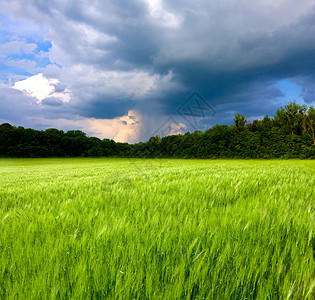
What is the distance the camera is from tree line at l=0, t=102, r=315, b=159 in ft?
99.3

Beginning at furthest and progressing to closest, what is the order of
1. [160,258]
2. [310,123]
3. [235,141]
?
[235,141] → [310,123] → [160,258]

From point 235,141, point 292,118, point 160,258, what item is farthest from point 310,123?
point 160,258

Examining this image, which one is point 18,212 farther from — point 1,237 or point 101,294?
point 101,294

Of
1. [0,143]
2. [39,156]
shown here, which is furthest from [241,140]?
[0,143]

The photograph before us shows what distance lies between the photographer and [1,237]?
67.8 inches

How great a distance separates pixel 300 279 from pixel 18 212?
3.04 m

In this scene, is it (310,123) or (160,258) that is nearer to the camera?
(160,258)

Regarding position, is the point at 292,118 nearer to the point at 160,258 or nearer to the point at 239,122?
the point at 239,122

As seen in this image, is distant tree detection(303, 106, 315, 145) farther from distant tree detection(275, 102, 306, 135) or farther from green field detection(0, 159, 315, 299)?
green field detection(0, 159, 315, 299)

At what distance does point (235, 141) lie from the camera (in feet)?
122

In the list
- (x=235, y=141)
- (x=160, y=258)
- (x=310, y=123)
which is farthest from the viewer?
(x=235, y=141)

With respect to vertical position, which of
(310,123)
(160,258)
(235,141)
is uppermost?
(310,123)

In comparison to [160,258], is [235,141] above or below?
above

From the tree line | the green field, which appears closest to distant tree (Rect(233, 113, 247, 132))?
the tree line
